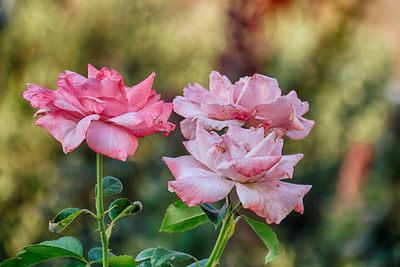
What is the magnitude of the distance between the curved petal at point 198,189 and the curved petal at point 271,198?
13 millimetres

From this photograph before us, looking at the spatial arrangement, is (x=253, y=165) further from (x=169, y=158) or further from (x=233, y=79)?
(x=233, y=79)

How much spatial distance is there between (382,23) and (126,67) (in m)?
1.73

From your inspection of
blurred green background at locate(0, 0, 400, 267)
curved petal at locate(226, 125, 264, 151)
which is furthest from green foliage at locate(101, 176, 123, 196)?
blurred green background at locate(0, 0, 400, 267)

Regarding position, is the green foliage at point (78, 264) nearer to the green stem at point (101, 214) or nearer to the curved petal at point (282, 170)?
the green stem at point (101, 214)

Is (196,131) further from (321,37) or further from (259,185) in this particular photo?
(321,37)

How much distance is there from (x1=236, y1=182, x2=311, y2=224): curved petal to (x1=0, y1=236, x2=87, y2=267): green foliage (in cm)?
14


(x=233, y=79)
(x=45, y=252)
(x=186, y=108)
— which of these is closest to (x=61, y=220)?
(x=45, y=252)

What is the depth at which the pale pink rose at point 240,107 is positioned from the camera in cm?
78

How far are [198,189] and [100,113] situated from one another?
9cm

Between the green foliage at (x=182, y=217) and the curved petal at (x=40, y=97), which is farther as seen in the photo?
the green foliage at (x=182, y=217)

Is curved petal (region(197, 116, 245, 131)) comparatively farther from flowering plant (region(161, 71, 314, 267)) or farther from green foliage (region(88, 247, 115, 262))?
green foliage (region(88, 247, 115, 262))

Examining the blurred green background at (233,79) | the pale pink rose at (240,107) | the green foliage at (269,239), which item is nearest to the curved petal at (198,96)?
the pale pink rose at (240,107)

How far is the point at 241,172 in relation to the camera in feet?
2.35

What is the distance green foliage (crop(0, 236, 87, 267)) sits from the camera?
743 mm
